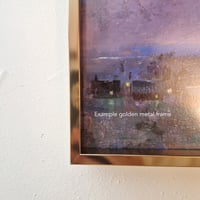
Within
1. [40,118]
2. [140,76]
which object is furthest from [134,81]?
[40,118]

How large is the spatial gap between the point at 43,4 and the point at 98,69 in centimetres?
20

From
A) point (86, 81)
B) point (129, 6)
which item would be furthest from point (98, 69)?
point (129, 6)

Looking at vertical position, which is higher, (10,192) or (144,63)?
(144,63)

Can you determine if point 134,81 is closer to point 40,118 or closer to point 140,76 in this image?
point 140,76

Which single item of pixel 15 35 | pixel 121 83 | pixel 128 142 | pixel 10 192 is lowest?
pixel 10 192

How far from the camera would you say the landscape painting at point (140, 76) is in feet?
1.77

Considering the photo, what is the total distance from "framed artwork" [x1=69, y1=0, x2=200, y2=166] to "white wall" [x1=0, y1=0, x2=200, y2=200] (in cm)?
6

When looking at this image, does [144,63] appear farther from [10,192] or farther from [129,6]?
[10,192]

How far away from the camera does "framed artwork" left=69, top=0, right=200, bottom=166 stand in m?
0.54

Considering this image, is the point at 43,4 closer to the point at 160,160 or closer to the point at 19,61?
the point at 19,61

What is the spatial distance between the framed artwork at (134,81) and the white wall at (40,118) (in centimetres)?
6

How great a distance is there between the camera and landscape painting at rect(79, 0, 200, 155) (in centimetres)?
54

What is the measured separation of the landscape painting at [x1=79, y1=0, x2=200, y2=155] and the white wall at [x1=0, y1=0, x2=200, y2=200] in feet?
0.24

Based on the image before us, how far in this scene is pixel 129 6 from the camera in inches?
21.9
